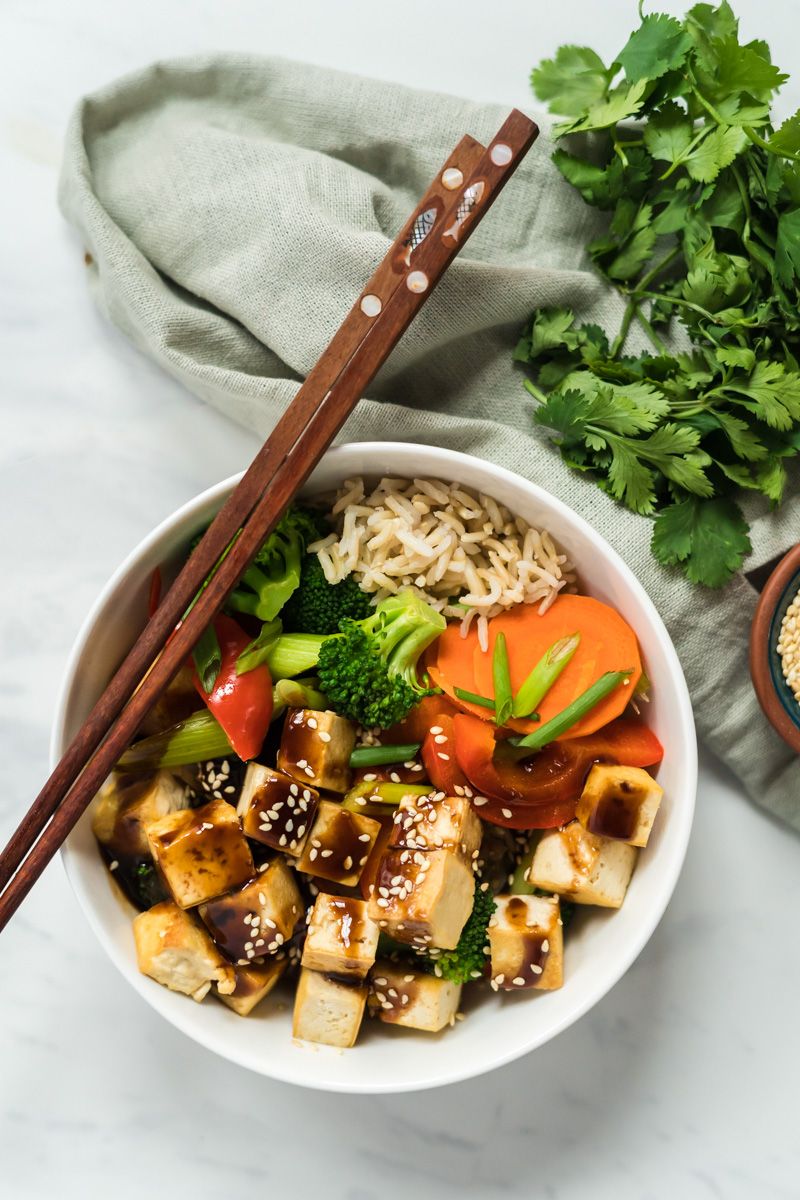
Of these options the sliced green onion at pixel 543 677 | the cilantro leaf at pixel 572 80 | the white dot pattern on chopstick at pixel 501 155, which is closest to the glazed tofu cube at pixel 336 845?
the sliced green onion at pixel 543 677

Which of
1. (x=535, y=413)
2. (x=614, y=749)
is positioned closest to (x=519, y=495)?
(x=535, y=413)

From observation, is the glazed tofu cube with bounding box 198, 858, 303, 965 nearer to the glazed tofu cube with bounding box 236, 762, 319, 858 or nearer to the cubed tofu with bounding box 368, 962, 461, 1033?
the glazed tofu cube with bounding box 236, 762, 319, 858

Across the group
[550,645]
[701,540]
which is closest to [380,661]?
[550,645]

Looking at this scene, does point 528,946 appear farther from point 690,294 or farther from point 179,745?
point 690,294

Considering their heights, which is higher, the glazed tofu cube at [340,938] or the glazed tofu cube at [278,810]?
the glazed tofu cube at [278,810]

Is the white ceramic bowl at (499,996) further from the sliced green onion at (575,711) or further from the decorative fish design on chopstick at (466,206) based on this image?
the decorative fish design on chopstick at (466,206)
